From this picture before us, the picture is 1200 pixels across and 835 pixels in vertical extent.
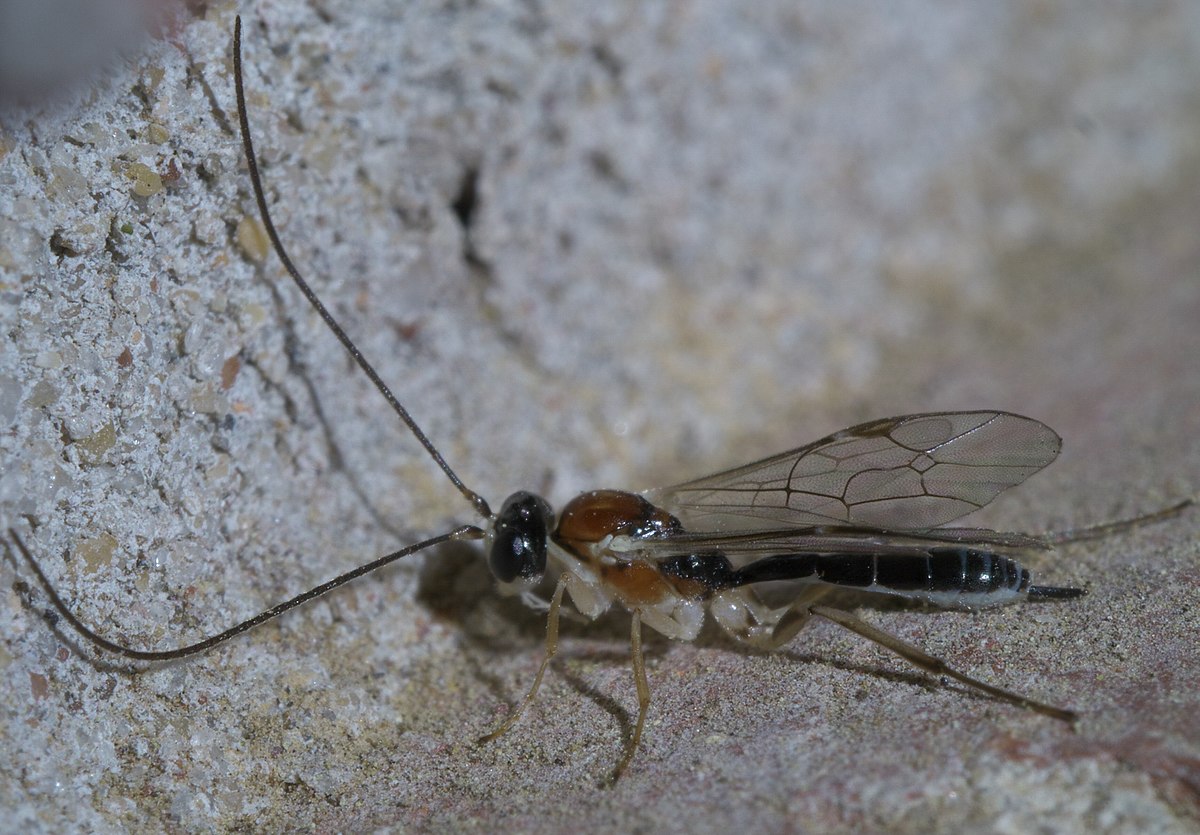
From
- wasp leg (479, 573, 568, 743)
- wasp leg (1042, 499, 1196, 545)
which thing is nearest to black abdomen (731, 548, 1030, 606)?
wasp leg (1042, 499, 1196, 545)

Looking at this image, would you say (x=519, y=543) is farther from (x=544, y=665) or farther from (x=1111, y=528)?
(x=1111, y=528)

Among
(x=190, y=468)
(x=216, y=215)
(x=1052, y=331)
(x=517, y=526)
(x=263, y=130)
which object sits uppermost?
(x=263, y=130)

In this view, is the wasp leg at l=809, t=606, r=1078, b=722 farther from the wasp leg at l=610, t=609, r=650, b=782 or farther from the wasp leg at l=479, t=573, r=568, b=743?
the wasp leg at l=479, t=573, r=568, b=743

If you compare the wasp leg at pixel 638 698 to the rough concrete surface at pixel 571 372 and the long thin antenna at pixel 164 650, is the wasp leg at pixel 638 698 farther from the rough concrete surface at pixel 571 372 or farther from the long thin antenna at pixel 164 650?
the long thin antenna at pixel 164 650

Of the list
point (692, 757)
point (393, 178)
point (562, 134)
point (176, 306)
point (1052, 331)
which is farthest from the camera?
point (1052, 331)

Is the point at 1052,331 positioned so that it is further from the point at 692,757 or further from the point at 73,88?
the point at 73,88

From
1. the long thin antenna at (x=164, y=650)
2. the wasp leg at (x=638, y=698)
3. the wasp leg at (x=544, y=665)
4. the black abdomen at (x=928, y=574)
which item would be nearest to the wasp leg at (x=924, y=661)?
the black abdomen at (x=928, y=574)

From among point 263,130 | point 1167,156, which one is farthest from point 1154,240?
point 263,130
